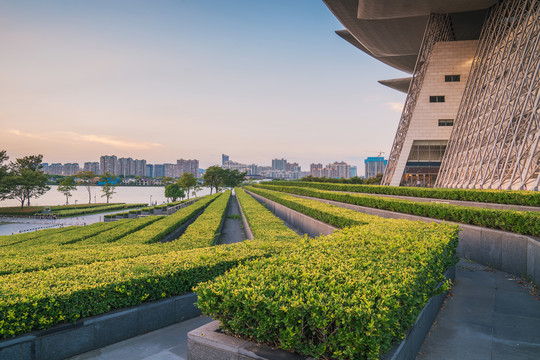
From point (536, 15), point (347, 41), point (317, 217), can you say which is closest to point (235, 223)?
point (317, 217)

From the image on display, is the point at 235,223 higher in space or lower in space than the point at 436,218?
lower

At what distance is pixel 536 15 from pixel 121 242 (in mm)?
30079

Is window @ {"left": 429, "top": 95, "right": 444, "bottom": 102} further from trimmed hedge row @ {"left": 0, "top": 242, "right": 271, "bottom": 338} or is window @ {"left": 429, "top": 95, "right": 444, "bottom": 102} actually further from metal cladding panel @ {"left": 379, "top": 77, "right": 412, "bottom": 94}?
trimmed hedge row @ {"left": 0, "top": 242, "right": 271, "bottom": 338}

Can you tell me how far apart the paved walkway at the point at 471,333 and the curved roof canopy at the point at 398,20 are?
30176mm

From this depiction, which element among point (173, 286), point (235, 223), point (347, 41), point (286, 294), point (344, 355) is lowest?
point (235, 223)

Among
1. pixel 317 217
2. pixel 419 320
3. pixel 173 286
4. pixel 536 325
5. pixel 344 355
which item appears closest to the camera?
pixel 344 355

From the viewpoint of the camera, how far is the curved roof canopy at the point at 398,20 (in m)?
30.4

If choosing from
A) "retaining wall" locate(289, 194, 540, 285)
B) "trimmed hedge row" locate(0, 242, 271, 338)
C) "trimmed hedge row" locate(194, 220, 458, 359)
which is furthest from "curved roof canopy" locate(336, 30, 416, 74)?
"trimmed hedge row" locate(194, 220, 458, 359)

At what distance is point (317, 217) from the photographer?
13602mm

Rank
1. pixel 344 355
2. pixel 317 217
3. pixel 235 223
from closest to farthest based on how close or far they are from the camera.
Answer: pixel 344 355, pixel 317 217, pixel 235 223

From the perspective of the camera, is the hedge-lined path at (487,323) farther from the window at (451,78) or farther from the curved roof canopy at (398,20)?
the window at (451,78)

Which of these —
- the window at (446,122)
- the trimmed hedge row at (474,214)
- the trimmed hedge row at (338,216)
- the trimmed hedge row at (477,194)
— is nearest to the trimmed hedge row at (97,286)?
the trimmed hedge row at (338,216)

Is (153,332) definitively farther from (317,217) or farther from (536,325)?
(317,217)

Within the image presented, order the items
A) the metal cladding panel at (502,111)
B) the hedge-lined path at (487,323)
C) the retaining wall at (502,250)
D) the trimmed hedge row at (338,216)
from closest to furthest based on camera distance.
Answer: the hedge-lined path at (487,323) < the retaining wall at (502,250) < the trimmed hedge row at (338,216) < the metal cladding panel at (502,111)
